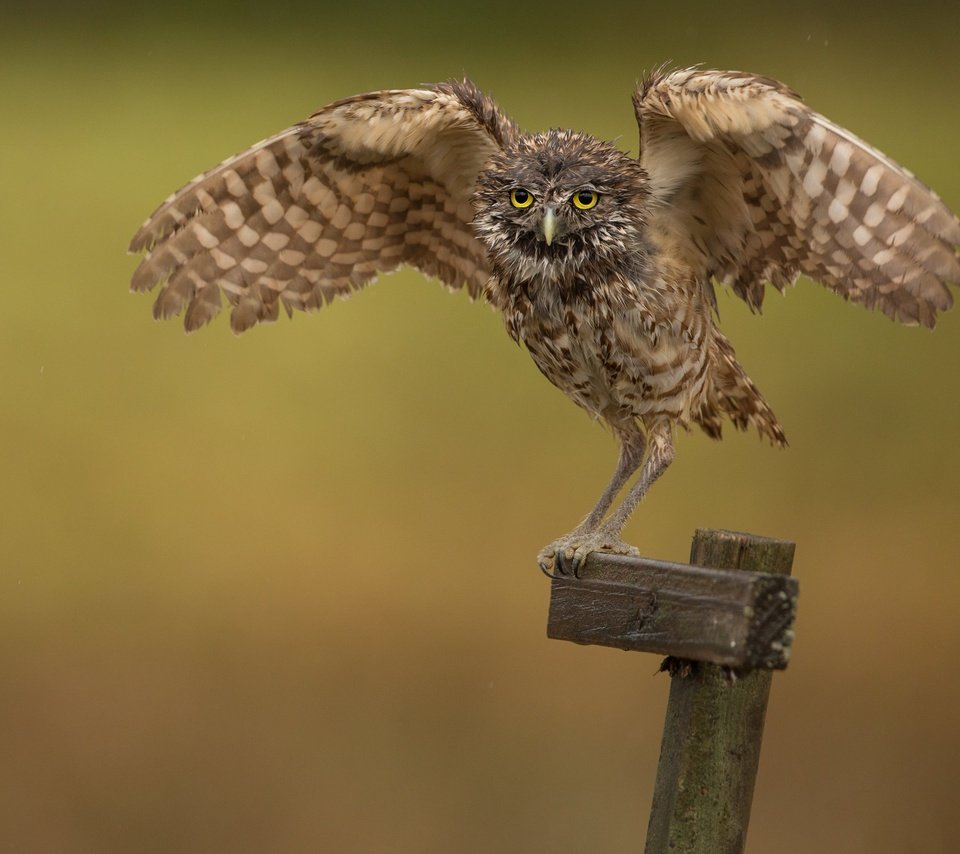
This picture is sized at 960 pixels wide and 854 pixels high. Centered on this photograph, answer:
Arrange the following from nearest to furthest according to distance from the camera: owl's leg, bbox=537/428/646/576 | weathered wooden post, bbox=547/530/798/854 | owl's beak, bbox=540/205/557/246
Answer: weathered wooden post, bbox=547/530/798/854
owl's beak, bbox=540/205/557/246
owl's leg, bbox=537/428/646/576

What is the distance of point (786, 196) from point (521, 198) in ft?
1.58

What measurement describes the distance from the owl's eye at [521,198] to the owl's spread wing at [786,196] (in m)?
0.28

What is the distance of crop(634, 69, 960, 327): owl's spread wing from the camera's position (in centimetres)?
230

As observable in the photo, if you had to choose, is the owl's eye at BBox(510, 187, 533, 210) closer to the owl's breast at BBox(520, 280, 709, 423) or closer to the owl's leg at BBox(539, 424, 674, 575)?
the owl's breast at BBox(520, 280, 709, 423)

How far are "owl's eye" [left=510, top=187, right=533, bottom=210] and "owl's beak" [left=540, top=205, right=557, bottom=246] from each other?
0.05m

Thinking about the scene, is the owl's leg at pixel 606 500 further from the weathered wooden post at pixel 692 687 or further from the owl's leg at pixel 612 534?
the weathered wooden post at pixel 692 687

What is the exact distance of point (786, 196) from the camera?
2490mm

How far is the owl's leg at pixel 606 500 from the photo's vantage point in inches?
105

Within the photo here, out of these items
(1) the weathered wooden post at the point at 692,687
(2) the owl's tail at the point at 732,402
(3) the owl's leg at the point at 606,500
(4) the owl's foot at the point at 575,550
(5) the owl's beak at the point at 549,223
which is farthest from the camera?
(2) the owl's tail at the point at 732,402

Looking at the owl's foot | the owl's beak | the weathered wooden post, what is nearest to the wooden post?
the weathered wooden post

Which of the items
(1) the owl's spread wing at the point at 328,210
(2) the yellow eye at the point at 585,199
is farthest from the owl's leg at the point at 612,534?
(1) the owl's spread wing at the point at 328,210

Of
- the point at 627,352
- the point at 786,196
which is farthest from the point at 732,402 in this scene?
the point at 786,196

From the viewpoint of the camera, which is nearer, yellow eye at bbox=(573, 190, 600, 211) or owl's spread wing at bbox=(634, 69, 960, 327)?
owl's spread wing at bbox=(634, 69, 960, 327)

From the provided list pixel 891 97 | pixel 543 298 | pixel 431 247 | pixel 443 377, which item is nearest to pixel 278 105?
pixel 443 377
